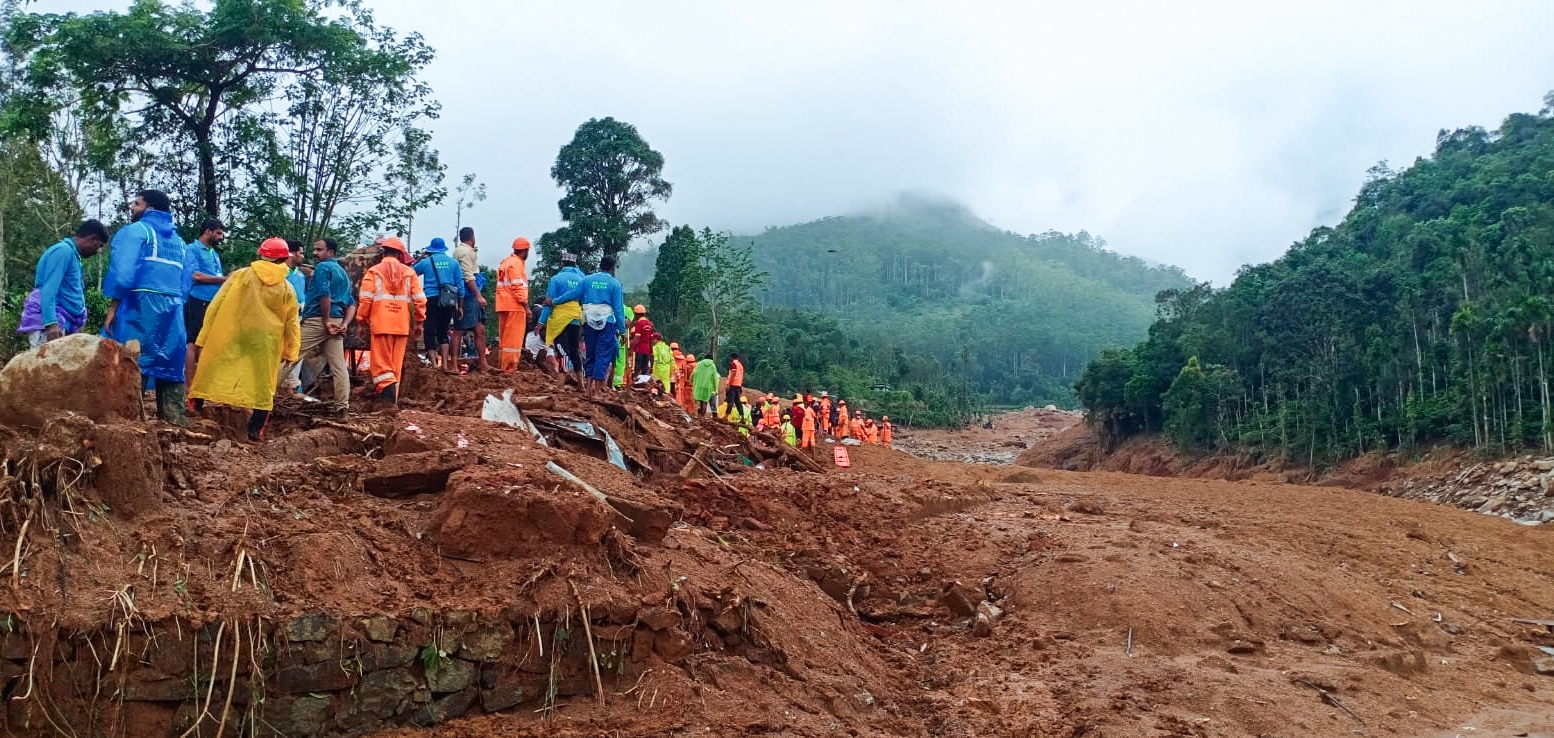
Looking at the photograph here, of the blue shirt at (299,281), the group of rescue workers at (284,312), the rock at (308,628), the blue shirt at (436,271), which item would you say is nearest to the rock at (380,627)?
the rock at (308,628)

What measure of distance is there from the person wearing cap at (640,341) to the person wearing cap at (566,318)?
316 centimetres

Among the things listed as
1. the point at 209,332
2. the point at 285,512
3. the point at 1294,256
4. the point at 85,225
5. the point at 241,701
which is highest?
the point at 1294,256

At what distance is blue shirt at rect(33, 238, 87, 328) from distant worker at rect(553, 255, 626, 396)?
13.8 feet

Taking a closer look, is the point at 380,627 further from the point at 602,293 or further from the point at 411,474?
the point at 602,293

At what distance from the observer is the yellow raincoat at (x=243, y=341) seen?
638 cm

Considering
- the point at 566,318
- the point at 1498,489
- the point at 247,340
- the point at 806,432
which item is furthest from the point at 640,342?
the point at 1498,489

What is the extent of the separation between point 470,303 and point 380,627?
21.0 ft

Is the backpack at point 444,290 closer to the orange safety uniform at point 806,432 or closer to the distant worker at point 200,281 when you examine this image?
the distant worker at point 200,281

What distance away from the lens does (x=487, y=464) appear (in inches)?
218

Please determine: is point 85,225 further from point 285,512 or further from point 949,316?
point 949,316

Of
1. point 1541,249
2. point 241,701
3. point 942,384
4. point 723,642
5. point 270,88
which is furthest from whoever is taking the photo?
point 942,384

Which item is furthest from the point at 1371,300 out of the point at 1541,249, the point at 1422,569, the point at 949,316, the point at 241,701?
the point at 949,316

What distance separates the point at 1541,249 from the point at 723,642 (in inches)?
1286

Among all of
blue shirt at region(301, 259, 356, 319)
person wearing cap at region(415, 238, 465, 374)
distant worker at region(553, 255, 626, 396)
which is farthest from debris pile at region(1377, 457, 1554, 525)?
blue shirt at region(301, 259, 356, 319)
